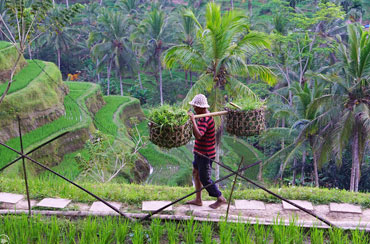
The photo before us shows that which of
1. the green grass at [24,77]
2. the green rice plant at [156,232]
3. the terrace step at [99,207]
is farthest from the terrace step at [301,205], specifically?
the green grass at [24,77]

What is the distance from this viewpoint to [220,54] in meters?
10.5

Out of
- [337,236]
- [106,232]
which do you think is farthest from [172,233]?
[337,236]

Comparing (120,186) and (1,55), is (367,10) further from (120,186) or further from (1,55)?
(120,186)

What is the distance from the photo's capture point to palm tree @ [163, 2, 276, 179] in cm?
1005

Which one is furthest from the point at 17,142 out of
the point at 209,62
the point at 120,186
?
the point at 120,186

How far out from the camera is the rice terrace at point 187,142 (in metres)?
4.05

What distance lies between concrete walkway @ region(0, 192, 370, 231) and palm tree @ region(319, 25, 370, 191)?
6167 mm

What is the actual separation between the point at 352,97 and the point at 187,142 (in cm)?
830

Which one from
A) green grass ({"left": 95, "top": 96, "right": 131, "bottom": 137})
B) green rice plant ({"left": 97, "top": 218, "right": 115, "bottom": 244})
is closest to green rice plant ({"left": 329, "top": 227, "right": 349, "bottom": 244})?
green rice plant ({"left": 97, "top": 218, "right": 115, "bottom": 244})

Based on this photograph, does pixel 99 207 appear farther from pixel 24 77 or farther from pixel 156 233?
pixel 24 77

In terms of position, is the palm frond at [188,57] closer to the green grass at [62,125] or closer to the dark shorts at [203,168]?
the green grass at [62,125]

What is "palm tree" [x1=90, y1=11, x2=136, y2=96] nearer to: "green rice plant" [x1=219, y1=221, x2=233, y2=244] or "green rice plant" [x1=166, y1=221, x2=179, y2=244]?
"green rice plant" [x1=166, y1=221, x2=179, y2=244]

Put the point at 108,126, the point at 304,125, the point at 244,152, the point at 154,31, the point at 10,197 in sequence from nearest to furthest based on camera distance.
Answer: the point at 10,197, the point at 304,125, the point at 108,126, the point at 244,152, the point at 154,31

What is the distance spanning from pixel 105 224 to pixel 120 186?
1680 millimetres
